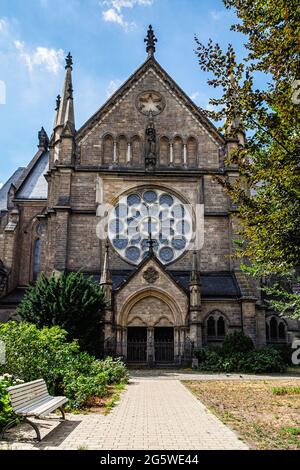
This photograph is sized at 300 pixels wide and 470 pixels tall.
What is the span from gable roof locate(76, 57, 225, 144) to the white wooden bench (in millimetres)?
23516

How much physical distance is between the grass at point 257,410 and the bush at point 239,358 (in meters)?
6.11

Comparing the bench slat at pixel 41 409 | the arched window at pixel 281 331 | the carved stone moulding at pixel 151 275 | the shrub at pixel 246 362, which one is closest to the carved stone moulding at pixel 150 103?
the carved stone moulding at pixel 151 275

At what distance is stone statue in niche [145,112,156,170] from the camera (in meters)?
30.2

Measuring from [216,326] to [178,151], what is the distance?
39.1ft

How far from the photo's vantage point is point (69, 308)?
70.0 ft

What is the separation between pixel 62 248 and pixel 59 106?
1136 cm

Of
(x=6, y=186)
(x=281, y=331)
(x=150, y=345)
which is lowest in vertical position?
(x=150, y=345)

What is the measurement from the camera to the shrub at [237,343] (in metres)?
24.4

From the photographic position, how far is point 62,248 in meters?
27.9

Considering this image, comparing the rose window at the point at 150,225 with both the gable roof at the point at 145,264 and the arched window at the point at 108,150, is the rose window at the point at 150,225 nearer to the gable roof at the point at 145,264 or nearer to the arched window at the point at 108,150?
the gable roof at the point at 145,264

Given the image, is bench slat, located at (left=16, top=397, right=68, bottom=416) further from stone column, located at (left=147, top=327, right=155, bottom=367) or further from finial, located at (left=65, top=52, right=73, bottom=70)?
finial, located at (left=65, top=52, right=73, bottom=70)

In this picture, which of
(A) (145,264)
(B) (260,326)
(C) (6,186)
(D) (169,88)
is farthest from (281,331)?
(C) (6,186)

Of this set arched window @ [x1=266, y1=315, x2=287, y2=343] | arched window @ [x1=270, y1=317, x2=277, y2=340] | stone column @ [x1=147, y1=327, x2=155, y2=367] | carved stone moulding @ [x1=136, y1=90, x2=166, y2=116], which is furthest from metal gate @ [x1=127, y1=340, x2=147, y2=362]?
carved stone moulding @ [x1=136, y1=90, x2=166, y2=116]

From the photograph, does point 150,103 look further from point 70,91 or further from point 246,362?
point 246,362
